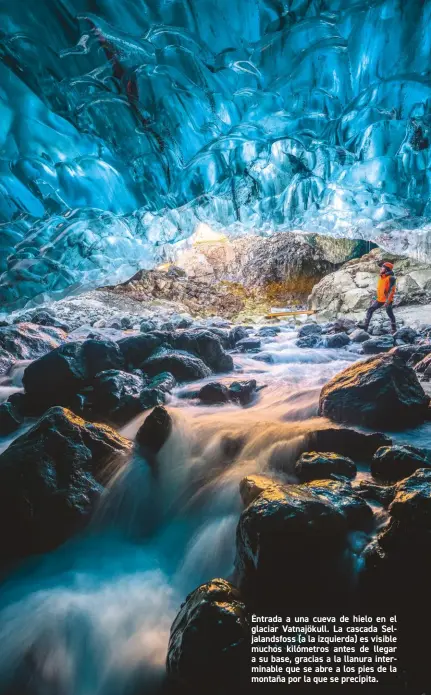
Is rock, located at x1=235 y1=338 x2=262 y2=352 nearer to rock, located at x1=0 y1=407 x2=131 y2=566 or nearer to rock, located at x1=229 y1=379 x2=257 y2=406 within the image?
rock, located at x1=229 y1=379 x2=257 y2=406

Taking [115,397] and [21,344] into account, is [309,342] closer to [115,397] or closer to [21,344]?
[115,397]

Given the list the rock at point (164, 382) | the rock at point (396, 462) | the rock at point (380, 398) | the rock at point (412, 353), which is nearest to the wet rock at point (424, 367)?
the rock at point (412, 353)

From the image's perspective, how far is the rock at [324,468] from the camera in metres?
2.42

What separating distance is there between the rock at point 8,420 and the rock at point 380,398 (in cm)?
435

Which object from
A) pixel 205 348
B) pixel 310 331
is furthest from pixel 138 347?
pixel 310 331

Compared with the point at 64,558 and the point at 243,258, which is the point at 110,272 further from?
the point at 243,258

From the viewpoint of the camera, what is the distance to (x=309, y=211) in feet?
29.6

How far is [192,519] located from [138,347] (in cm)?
435

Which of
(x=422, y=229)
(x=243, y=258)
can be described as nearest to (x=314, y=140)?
(x=422, y=229)

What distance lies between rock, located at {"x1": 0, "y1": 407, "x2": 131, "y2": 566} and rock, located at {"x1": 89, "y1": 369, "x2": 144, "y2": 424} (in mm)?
995

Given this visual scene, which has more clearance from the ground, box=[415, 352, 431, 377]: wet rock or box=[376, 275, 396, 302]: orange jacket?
box=[415, 352, 431, 377]: wet rock

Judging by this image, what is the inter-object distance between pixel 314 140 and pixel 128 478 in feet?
27.2

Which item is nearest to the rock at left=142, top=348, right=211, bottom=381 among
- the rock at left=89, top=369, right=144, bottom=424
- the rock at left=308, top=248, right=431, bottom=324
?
the rock at left=89, top=369, right=144, bottom=424

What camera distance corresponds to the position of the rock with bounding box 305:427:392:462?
2735 millimetres
